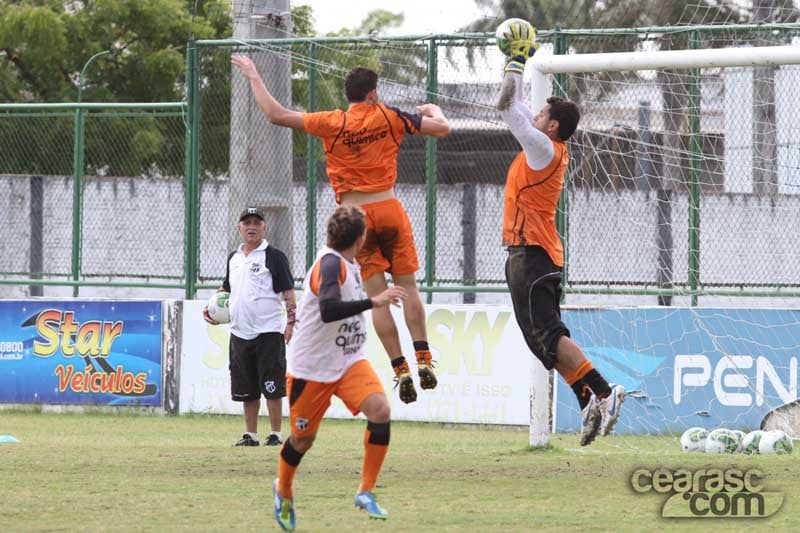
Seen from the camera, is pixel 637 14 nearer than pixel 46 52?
Yes

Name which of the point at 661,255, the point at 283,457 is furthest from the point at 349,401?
the point at 661,255

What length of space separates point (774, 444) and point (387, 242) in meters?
4.47

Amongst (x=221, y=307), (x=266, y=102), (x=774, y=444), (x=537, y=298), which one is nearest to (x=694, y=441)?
(x=774, y=444)

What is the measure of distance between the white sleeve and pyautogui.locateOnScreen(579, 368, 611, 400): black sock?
1633mm

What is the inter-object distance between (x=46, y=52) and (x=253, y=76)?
22281mm

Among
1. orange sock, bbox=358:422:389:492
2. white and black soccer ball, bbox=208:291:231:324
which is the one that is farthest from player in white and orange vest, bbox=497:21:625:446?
white and black soccer ball, bbox=208:291:231:324

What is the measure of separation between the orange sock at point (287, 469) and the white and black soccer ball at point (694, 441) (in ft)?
19.4

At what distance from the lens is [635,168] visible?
16.3 meters

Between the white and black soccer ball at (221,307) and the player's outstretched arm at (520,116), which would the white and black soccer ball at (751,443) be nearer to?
the player's outstretched arm at (520,116)

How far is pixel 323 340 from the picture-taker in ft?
29.3

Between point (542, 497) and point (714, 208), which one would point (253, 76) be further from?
point (714, 208)

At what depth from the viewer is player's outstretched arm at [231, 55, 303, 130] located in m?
10.8

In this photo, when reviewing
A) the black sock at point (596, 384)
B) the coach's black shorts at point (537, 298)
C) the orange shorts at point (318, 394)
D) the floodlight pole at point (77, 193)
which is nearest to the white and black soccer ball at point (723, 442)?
the black sock at point (596, 384)

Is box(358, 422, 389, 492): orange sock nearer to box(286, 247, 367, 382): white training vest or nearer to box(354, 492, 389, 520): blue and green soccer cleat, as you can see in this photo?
box(354, 492, 389, 520): blue and green soccer cleat
